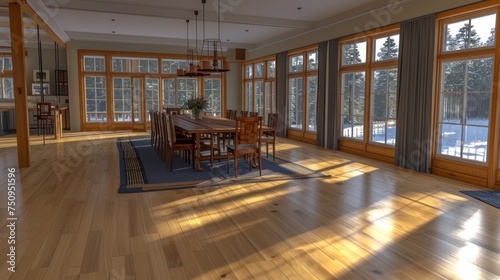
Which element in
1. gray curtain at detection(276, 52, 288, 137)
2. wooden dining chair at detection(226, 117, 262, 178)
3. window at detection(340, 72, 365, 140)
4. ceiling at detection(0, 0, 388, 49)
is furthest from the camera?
gray curtain at detection(276, 52, 288, 137)

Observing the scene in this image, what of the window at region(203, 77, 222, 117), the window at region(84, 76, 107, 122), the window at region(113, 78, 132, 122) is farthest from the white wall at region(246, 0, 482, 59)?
the window at region(84, 76, 107, 122)

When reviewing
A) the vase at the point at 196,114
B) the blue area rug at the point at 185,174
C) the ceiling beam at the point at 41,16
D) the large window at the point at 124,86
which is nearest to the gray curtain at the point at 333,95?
the blue area rug at the point at 185,174

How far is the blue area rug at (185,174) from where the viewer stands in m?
5.34

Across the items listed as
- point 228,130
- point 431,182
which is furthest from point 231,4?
point 431,182

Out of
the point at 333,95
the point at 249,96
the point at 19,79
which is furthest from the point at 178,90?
the point at 19,79

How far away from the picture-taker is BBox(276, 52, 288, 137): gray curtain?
1120 cm

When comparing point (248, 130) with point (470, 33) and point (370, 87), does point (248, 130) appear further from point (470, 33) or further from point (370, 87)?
point (470, 33)

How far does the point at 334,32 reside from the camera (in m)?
8.69

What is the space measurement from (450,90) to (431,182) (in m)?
1.52

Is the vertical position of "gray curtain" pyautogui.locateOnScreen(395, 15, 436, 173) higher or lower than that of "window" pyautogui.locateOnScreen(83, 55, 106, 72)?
lower

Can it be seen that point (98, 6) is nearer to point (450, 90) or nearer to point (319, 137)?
point (319, 137)

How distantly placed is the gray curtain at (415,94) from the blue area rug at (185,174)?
69.3 inches

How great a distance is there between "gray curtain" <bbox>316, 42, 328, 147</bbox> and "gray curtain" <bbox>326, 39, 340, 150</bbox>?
0.61 ft

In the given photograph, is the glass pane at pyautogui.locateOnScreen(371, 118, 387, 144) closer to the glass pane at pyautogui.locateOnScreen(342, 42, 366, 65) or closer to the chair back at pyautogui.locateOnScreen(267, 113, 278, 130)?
the glass pane at pyautogui.locateOnScreen(342, 42, 366, 65)
